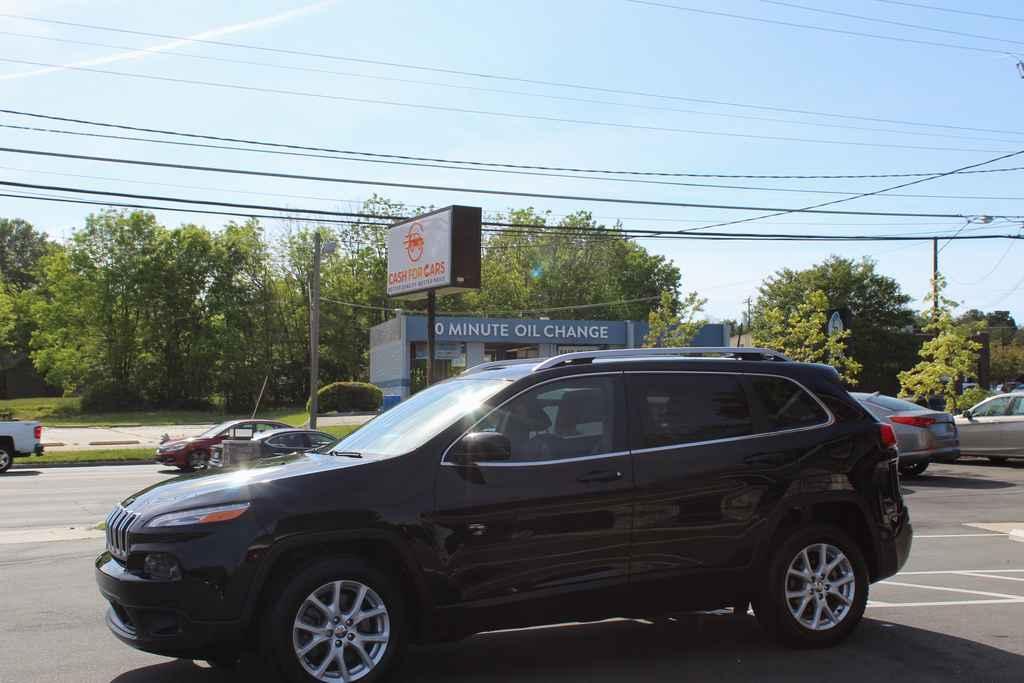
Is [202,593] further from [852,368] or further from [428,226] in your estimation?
[852,368]

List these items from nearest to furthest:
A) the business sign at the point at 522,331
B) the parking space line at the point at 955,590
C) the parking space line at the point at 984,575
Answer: the parking space line at the point at 955,590 → the parking space line at the point at 984,575 → the business sign at the point at 522,331

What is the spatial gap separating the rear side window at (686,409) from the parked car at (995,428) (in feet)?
55.9

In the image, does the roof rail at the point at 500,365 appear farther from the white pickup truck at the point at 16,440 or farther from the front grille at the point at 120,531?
the white pickup truck at the point at 16,440

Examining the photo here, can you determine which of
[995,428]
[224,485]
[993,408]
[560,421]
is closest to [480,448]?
[560,421]

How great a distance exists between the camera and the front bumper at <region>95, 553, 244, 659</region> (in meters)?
4.87

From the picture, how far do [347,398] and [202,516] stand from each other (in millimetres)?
46794

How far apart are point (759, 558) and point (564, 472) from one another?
58.7 inches

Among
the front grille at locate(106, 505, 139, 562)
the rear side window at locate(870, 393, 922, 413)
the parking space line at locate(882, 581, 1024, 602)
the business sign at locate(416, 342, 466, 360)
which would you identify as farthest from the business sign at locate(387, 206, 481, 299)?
the business sign at locate(416, 342, 466, 360)

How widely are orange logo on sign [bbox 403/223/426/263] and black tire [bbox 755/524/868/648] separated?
1974 cm

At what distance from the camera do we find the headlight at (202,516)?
4961 millimetres

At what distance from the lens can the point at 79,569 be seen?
966cm

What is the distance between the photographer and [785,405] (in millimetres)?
6441

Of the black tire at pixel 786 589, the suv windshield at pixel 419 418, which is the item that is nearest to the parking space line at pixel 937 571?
the black tire at pixel 786 589

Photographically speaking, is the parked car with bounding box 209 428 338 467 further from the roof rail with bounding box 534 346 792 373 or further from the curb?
the roof rail with bounding box 534 346 792 373
